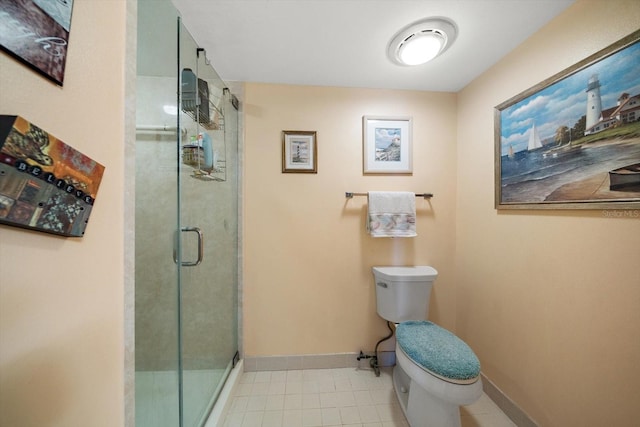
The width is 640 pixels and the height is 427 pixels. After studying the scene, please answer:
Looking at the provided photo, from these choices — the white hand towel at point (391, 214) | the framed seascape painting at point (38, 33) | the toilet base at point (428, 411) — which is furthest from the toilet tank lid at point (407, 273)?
the framed seascape painting at point (38, 33)

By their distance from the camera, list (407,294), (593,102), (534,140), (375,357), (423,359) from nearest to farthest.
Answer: (593,102) → (423,359) → (534,140) → (407,294) → (375,357)

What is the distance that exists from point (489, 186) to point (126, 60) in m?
1.84

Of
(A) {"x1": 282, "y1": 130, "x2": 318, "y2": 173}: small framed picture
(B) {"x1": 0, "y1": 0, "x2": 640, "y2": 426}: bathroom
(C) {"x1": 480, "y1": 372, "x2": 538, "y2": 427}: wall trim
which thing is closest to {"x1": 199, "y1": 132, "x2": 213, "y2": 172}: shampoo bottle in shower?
(B) {"x1": 0, "y1": 0, "x2": 640, "y2": 426}: bathroom

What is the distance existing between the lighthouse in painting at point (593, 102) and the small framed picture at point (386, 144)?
34.1 inches

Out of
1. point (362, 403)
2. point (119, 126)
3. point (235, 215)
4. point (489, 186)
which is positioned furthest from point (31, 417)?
point (489, 186)

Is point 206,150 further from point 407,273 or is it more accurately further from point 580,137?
point 580,137

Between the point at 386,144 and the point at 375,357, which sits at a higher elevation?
the point at 386,144

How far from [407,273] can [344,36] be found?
147cm

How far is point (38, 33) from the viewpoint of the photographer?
1.38 ft

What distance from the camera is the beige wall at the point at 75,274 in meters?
0.40

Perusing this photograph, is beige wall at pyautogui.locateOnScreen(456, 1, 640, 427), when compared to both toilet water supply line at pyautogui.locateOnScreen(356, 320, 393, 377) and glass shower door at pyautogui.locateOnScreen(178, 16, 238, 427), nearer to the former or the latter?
toilet water supply line at pyautogui.locateOnScreen(356, 320, 393, 377)

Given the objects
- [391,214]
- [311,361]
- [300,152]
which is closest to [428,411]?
[311,361]

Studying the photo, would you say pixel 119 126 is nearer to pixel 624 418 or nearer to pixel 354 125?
pixel 354 125

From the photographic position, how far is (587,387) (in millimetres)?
938
